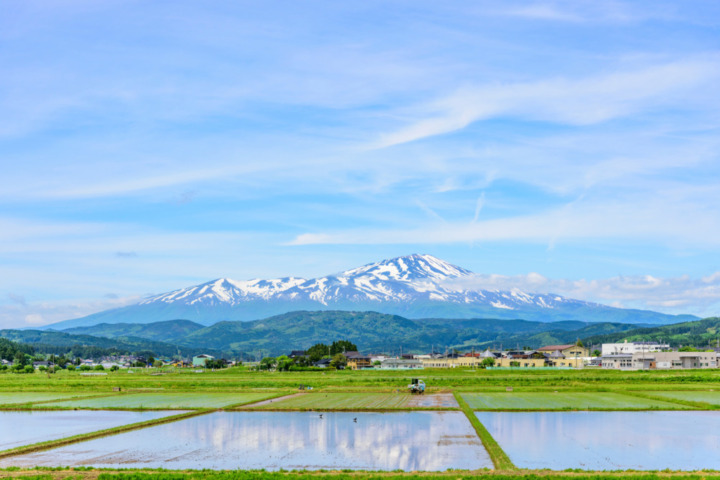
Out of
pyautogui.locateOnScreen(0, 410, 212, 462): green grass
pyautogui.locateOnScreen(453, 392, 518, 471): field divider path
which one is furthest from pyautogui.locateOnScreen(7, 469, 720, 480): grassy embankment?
pyautogui.locateOnScreen(0, 410, 212, 462): green grass

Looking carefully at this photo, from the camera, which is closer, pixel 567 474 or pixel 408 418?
pixel 567 474

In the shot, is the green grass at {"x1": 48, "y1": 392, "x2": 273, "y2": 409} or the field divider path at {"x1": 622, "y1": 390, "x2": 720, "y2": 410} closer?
the field divider path at {"x1": 622, "y1": 390, "x2": 720, "y2": 410}

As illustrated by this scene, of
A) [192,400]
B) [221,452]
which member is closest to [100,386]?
[192,400]

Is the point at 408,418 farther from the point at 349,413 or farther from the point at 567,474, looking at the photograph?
the point at 567,474

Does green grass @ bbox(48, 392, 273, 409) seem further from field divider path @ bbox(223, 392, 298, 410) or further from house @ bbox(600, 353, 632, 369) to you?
house @ bbox(600, 353, 632, 369)

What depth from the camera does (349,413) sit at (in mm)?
40062

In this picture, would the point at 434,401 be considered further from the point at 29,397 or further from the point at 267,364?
the point at 267,364

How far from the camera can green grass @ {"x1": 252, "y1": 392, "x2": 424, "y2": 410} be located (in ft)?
140

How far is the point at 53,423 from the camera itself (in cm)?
3656

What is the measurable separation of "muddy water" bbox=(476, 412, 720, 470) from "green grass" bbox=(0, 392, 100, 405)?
3318 cm

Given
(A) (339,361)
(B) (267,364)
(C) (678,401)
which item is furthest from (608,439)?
(B) (267,364)

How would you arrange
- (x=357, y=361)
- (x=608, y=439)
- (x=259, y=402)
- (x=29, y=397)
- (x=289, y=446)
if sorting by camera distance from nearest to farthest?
(x=289, y=446), (x=608, y=439), (x=259, y=402), (x=29, y=397), (x=357, y=361)

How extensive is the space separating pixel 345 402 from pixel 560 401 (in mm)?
14146

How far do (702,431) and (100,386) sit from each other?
5494 centimetres
